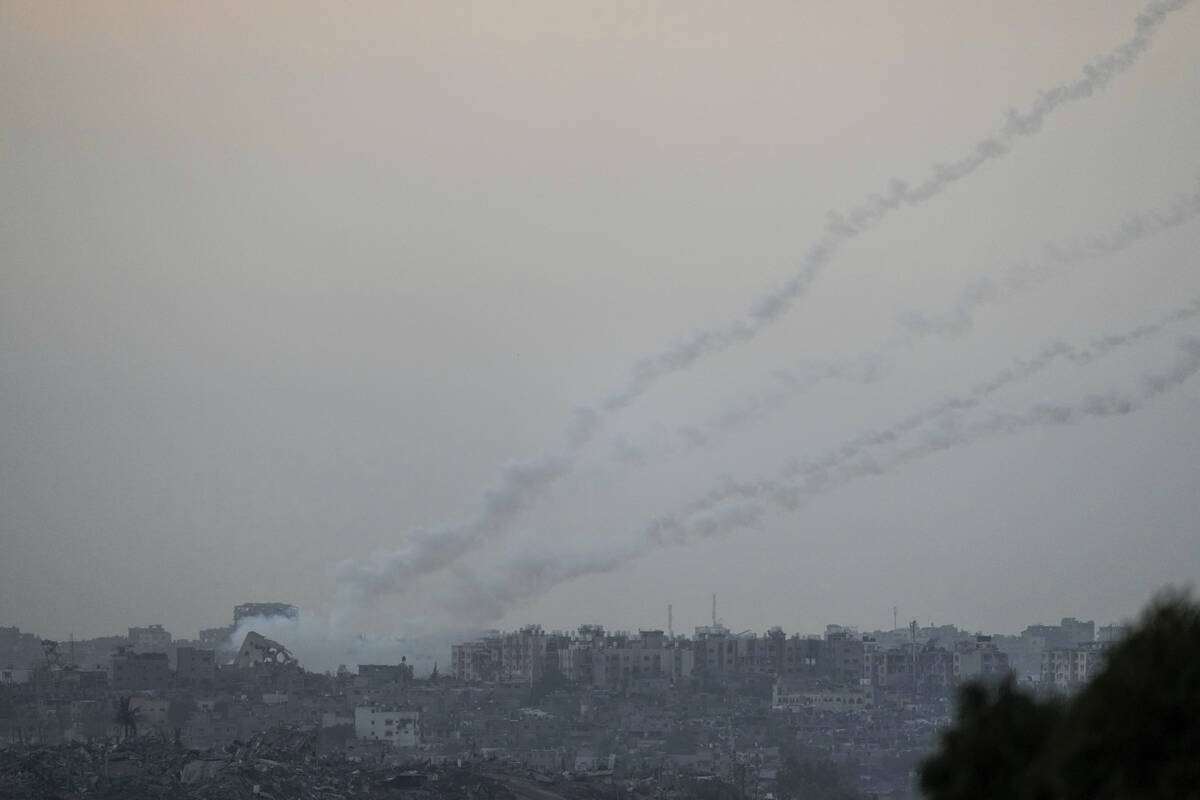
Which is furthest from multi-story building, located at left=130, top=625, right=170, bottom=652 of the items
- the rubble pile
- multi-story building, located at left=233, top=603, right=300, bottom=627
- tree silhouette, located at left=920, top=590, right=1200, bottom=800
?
tree silhouette, located at left=920, top=590, right=1200, bottom=800

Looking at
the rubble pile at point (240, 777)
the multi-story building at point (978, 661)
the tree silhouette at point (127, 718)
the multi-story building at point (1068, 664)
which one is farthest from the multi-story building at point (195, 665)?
the multi-story building at point (1068, 664)

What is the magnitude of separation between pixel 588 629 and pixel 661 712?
2743cm

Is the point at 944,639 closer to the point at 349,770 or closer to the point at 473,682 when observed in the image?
the point at 473,682

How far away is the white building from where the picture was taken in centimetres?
9869

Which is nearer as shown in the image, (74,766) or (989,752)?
(989,752)

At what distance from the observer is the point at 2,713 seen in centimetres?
9825

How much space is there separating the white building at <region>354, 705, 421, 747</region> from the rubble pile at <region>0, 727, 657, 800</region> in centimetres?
2492

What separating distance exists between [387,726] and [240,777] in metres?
36.3

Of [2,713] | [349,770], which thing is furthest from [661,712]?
[349,770]

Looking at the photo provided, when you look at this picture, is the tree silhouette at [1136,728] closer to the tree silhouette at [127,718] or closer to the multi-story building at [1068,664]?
the tree silhouette at [127,718]

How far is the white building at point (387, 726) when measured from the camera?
98688mm

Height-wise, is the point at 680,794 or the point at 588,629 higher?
the point at 588,629

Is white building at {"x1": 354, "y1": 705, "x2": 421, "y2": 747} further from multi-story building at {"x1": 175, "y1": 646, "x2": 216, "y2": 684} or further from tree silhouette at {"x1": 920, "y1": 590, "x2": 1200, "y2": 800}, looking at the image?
tree silhouette at {"x1": 920, "y1": 590, "x2": 1200, "y2": 800}

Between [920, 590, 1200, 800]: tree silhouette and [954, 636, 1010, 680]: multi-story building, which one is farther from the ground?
[954, 636, 1010, 680]: multi-story building
